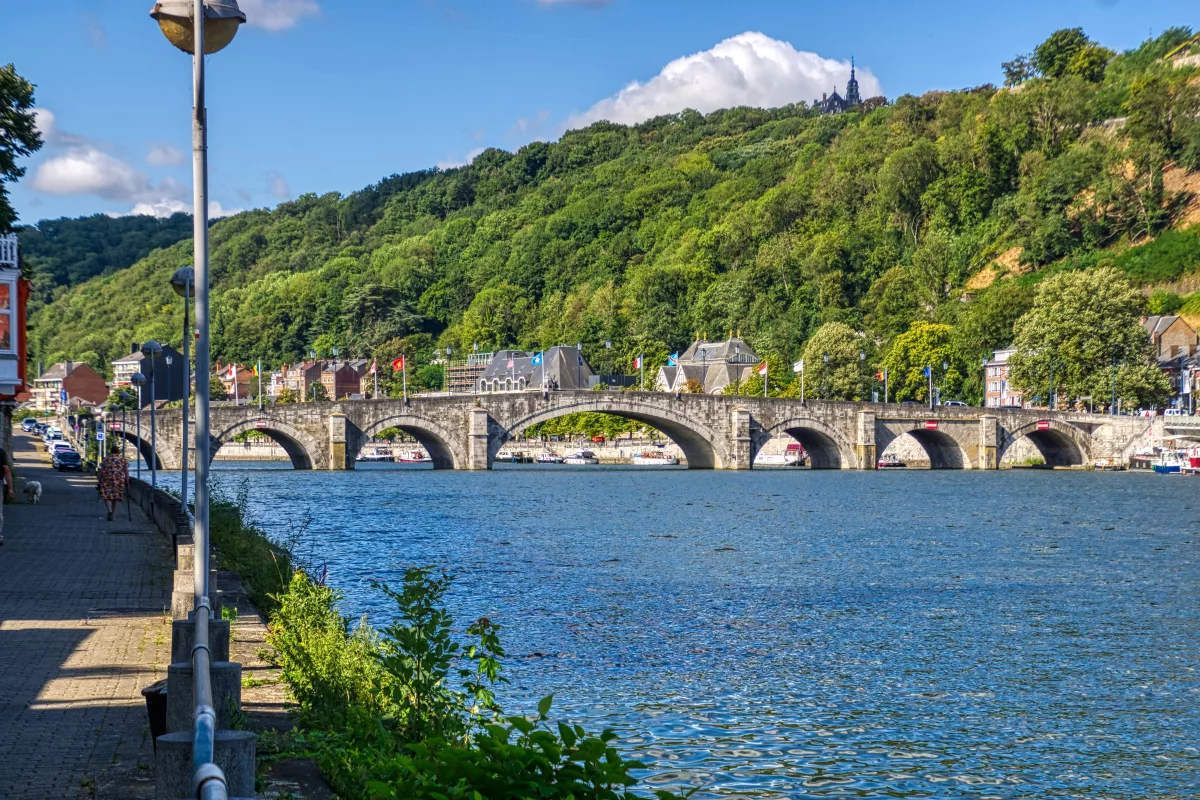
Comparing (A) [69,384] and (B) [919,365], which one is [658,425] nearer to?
(B) [919,365]

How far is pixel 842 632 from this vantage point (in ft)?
60.8

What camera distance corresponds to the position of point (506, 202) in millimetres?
170875

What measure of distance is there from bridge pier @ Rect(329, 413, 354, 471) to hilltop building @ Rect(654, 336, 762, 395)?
4669cm

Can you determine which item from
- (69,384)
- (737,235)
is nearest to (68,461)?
(69,384)

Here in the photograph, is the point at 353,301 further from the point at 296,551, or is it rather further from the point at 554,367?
the point at 296,551

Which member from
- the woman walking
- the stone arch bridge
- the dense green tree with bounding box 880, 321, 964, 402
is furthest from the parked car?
the dense green tree with bounding box 880, 321, 964, 402

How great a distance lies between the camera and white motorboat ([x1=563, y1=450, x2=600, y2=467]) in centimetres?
10594

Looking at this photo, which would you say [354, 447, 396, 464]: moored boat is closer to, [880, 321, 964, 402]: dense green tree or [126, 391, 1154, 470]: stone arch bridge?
[126, 391, 1154, 470]: stone arch bridge

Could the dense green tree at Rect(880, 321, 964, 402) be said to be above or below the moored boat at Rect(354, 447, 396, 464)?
above

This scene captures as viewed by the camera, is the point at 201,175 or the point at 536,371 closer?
the point at 201,175

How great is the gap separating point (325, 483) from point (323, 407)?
10.9m

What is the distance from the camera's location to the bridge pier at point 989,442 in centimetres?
7644

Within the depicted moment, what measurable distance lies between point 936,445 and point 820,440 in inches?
352

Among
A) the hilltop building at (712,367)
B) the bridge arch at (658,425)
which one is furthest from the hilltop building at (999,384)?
the bridge arch at (658,425)
